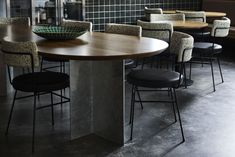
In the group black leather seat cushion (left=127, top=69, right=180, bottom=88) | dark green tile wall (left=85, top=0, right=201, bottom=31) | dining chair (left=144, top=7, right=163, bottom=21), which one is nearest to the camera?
black leather seat cushion (left=127, top=69, right=180, bottom=88)

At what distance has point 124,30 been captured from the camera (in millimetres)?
4180

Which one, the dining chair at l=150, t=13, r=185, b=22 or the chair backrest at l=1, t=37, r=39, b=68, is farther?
the dining chair at l=150, t=13, r=185, b=22

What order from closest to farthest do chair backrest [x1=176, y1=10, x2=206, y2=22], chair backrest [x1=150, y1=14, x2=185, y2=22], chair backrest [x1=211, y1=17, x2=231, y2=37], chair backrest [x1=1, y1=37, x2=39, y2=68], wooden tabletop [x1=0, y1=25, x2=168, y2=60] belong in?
wooden tabletop [x1=0, y1=25, x2=168, y2=60] → chair backrest [x1=1, y1=37, x2=39, y2=68] → chair backrest [x1=211, y1=17, x2=231, y2=37] → chair backrest [x1=150, y1=14, x2=185, y2=22] → chair backrest [x1=176, y1=10, x2=206, y2=22]

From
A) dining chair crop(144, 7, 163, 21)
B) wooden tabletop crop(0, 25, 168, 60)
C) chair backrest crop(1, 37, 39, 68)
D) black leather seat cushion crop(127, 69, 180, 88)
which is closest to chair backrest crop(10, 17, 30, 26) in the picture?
wooden tabletop crop(0, 25, 168, 60)

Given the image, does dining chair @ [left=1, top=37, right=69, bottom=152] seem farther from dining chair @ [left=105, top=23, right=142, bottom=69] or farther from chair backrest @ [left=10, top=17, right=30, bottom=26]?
chair backrest @ [left=10, top=17, right=30, bottom=26]

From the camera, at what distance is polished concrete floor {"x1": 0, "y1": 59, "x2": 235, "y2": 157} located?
123 inches

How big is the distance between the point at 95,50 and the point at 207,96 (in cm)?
225

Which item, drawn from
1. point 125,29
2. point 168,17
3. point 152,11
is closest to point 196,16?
point 168,17

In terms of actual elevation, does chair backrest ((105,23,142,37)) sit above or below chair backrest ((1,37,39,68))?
above

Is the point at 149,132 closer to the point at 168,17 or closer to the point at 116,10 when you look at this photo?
the point at 168,17

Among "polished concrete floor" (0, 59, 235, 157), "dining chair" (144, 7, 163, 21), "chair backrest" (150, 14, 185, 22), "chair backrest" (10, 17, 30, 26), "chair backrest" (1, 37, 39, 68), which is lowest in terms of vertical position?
"polished concrete floor" (0, 59, 235, 157)

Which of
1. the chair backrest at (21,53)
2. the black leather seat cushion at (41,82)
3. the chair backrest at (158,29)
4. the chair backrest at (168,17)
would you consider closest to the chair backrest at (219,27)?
the chair backrest at (168,17)

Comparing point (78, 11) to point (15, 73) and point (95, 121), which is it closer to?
point (15, 73)

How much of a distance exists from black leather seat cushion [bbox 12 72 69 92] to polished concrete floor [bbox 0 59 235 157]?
489 millimetres
